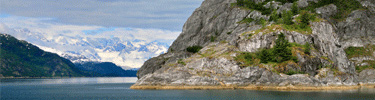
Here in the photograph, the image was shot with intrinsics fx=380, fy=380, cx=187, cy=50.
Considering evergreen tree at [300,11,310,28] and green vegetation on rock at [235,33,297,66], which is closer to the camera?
green vegetation on rock at [235,33,297,66]

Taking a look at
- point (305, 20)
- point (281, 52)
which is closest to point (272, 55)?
point (281, 52)

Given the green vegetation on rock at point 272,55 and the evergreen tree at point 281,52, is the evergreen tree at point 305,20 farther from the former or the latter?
the evergreen tree at point 281,52

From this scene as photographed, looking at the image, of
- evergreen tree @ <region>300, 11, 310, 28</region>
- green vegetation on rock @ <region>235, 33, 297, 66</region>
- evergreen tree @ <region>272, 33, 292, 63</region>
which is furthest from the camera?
evergreen tree @ <region>300, 11, 310, 28</region>

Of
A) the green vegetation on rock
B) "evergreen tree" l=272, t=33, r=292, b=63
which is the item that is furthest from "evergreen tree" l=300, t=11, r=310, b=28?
"evergreen tree" l=272, t=33, r=292, b=63

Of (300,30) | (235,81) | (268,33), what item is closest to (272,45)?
(268,33)

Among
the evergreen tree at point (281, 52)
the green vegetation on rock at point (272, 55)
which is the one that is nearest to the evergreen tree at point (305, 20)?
the green vegetation on rock at point (272, 55)

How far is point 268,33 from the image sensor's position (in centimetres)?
18350

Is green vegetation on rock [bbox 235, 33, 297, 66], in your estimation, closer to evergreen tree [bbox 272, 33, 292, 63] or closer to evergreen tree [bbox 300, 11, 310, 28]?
evergreen tree [bbox 272, 33, 292, 63]

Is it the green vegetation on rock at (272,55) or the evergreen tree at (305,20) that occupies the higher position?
the evergreen tree at (305,20)

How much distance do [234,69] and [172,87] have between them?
28.5 meters

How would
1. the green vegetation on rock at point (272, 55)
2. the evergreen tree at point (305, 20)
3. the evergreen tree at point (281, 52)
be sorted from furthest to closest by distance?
the evergreen tree at point (305, 20) → the green vegetation on rock at point (272, 55) → the evergreen tree at point (281, 52)

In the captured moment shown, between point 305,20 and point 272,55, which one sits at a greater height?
point 305,20

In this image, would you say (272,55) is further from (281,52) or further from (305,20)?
(305,20)

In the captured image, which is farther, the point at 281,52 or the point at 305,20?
the point at 305,20
